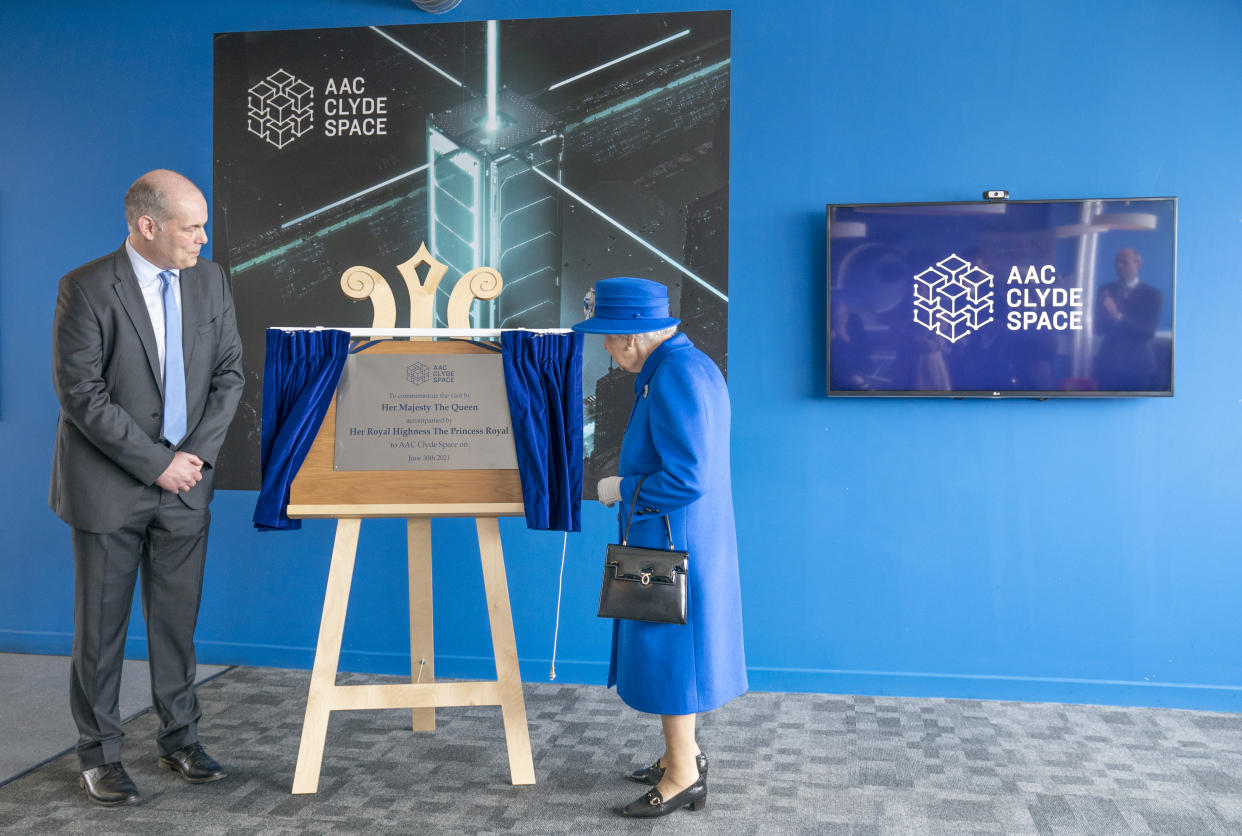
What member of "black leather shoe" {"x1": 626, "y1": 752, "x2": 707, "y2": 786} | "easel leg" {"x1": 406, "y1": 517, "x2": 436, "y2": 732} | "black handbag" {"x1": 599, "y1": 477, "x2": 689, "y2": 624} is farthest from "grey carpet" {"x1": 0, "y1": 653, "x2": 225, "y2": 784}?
"black handbag" {"x1": 599, "y1": 477, "x2": 689, "y2": 624}

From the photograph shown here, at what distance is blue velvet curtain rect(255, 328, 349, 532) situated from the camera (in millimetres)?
2764

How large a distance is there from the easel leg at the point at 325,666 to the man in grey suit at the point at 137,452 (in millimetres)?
312

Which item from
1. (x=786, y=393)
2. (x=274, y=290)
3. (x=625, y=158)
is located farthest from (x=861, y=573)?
(x=274, y=290)

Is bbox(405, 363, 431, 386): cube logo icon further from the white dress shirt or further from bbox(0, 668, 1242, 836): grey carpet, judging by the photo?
bbox(0, 668, 1242, 836): grey carpet

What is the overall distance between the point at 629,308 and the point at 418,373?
70 cm

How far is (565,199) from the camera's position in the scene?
383 cm

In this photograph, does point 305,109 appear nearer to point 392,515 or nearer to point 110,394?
point 110,394

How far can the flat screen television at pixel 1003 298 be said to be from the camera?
3.46 meters

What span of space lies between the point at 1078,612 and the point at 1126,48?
2059mm

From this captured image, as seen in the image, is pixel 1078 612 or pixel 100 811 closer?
pixel 100 811

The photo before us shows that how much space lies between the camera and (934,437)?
369 centimetres

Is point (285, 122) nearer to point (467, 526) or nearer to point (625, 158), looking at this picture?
point (625, 158)

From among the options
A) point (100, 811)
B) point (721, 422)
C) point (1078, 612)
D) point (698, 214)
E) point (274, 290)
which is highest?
point (698, 214)

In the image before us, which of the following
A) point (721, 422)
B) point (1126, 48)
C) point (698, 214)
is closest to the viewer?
point (721, 422)
